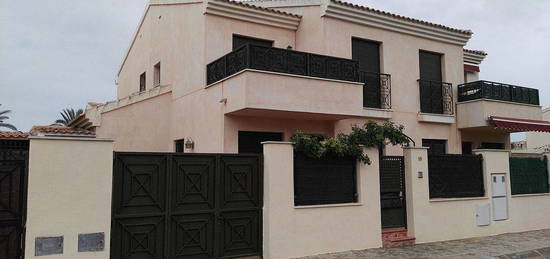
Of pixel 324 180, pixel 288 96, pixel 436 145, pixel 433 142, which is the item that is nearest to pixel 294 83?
pixel 288 96

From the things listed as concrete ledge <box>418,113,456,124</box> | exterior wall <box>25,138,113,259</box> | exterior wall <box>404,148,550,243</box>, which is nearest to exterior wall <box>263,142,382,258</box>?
exterior wall <box>404,148,550,243</box>

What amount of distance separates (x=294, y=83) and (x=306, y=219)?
13.0 ft

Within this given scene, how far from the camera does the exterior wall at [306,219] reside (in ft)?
30.9

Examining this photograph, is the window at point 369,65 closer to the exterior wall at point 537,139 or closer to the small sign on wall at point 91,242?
the small sign on wall at point 91,242

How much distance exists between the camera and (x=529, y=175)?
47.3 feet

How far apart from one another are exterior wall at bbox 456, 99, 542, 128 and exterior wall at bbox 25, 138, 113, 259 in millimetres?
13825

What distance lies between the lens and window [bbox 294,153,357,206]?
10062 millimetres

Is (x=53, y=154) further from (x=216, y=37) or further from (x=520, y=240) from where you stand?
(x=520, y=240)

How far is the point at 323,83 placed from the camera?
12.5 m

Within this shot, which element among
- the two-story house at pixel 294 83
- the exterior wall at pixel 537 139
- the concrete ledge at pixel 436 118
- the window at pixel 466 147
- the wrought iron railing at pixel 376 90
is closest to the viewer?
the two-story house at pixel 294 83

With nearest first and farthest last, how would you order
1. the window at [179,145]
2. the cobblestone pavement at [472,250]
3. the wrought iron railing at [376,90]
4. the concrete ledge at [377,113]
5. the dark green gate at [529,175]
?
1. the cobblestone pavement at [472,250]
2. the dark green gate at [529,175]
3. the concrete ledge at [377,113]
4. the wrought iron railing at [376,90]
5. the window at [179,145]

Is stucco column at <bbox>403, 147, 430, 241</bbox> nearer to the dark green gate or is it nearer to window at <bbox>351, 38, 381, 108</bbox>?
window at <bbox>351, 38, 381, 108</bbox>

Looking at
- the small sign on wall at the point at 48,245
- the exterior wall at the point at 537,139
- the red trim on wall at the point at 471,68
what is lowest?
the small sign on wall at the point at 48,245

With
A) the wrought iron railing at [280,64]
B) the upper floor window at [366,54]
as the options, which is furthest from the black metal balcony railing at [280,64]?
the upper floor window at [366,54]
